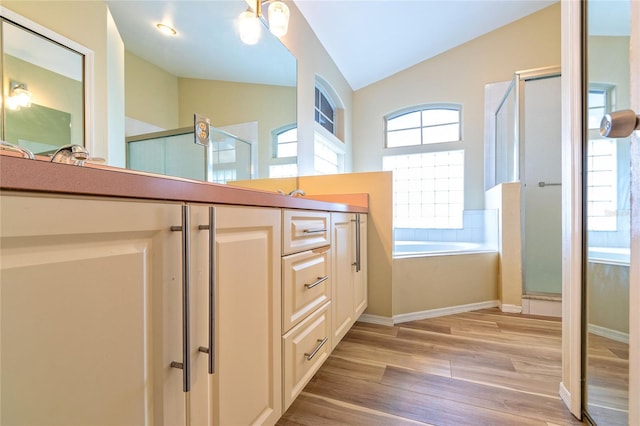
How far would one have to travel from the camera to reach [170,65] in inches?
43.9

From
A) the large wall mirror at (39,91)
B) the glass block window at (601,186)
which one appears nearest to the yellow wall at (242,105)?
the large wall mirror at (39,91)

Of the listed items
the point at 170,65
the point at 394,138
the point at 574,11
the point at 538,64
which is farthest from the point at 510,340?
the point at 538,64

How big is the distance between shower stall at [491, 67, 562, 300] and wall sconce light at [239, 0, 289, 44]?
2306mm

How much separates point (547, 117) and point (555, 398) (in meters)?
2.59

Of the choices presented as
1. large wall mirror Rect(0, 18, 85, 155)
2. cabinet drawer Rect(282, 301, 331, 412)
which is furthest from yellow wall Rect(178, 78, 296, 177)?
cabinet drawer Rect(282, 301, 331, 412)

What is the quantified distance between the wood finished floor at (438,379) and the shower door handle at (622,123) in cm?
110

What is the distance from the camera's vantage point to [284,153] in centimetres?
212

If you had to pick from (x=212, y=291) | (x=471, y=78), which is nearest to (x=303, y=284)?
(x=212, y=291)

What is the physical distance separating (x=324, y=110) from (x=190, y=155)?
2201 mm

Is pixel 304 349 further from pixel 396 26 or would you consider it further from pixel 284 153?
pixel 396 26

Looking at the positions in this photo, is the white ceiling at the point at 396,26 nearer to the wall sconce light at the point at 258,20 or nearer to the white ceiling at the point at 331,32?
the white ceiling at the point at 331,32

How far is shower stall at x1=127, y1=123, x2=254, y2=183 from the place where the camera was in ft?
3.34

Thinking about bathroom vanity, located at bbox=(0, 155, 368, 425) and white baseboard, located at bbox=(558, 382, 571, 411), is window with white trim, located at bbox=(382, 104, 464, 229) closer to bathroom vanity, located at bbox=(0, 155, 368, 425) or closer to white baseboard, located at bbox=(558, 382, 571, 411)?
white baseboard, located at bbox=(558, 382, 571, 411)

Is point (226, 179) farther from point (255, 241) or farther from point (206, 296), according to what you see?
point (206, 296)
